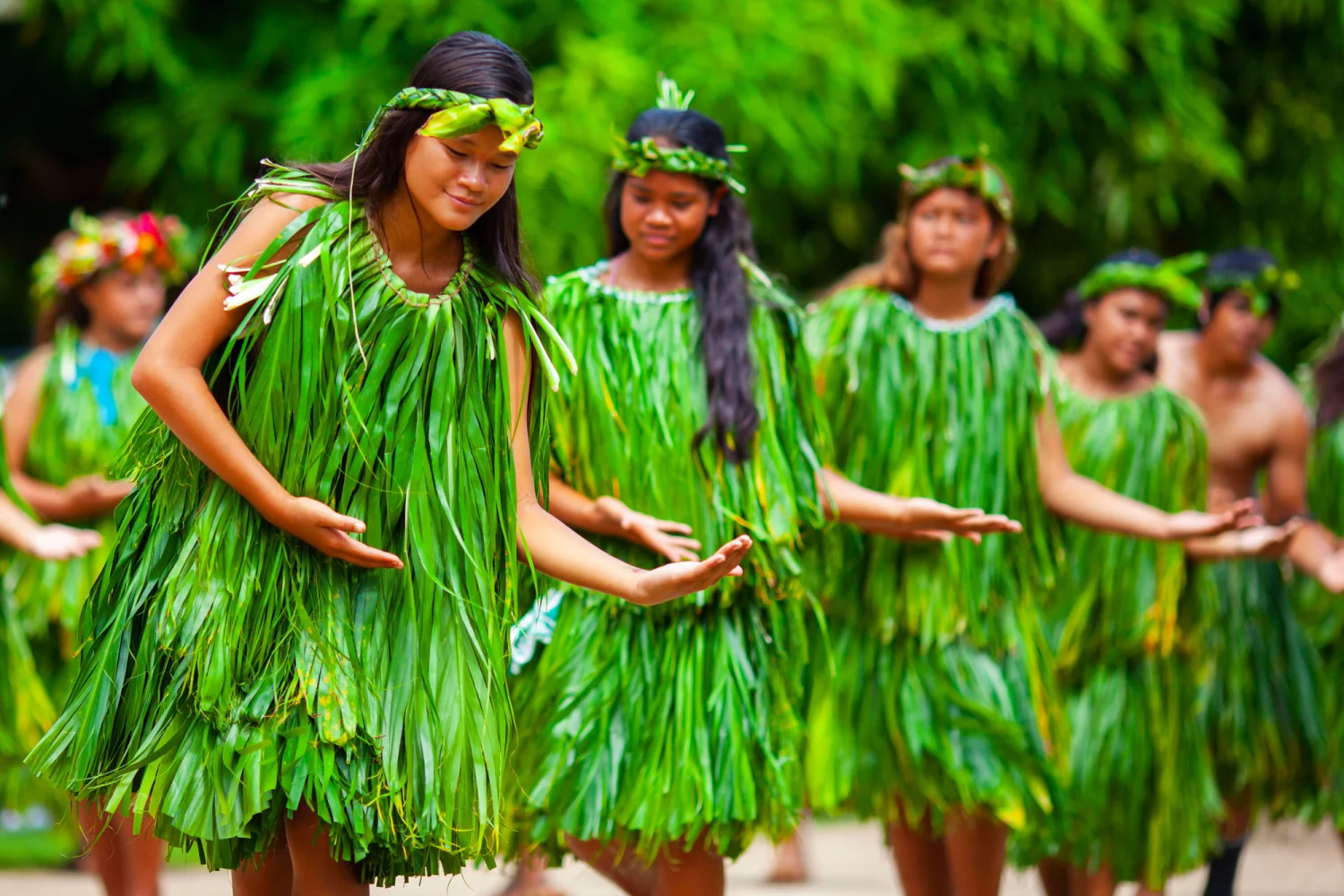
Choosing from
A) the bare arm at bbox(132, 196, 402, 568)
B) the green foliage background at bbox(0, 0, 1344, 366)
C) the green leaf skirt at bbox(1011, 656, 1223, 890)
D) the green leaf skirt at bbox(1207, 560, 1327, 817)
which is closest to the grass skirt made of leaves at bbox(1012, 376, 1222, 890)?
the green leaf skirt at bbox(1011, 656, 1223, 890)

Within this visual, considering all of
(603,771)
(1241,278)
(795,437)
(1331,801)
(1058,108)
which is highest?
(1058,108)

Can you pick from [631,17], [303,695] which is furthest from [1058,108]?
[303,695]

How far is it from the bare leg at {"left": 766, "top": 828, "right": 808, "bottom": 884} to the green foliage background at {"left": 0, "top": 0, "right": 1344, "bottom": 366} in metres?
2.26

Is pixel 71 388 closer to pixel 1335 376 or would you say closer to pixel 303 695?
pixel 303 695

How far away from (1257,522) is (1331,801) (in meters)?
1.70

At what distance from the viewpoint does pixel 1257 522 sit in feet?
13.8

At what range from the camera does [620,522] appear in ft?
11.6

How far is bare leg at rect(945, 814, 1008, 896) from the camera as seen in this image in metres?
4.24

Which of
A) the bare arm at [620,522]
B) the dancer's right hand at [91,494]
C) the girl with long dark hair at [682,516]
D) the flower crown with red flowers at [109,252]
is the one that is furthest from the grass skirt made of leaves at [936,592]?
the flower crown with red flowers at [109,252]

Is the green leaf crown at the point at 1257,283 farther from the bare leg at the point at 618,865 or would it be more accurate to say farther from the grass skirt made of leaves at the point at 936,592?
the bare leg at the point at 618,865

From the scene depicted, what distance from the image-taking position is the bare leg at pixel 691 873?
Answer: 11.9ft

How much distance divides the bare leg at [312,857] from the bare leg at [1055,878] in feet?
9.56

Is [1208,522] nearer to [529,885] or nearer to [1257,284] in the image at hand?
[1257,284]

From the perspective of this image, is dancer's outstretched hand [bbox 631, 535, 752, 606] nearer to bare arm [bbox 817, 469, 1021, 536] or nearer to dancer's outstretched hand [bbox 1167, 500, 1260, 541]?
bare arm [bbox 817, 469, 1021, 536]
